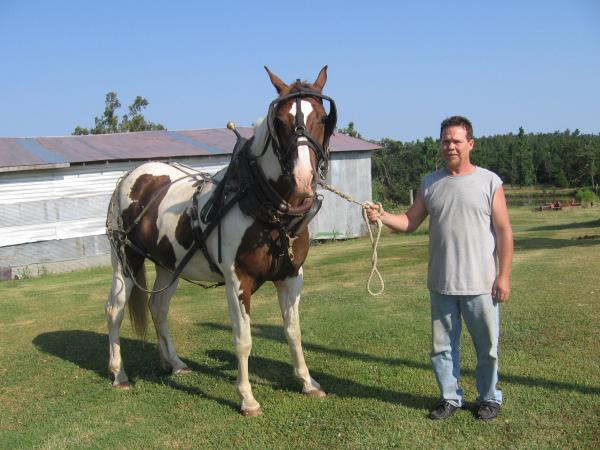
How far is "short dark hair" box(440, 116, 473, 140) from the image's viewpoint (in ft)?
12.1

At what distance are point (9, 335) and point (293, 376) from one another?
4627 millimetres

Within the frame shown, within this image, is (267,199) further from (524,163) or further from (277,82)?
(524,163)

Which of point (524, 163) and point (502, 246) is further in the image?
point (524, 163)

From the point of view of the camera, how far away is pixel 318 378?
4969 mm

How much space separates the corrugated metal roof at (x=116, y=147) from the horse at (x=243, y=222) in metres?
10.9

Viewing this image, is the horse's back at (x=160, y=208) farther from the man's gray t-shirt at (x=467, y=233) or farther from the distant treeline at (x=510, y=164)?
the distant treeline at (x=510, y=164)

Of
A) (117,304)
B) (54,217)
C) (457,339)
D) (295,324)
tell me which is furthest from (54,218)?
(457,339)

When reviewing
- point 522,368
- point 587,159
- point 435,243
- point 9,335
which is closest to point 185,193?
point 435,243

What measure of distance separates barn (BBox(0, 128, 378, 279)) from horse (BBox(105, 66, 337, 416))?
1074cm

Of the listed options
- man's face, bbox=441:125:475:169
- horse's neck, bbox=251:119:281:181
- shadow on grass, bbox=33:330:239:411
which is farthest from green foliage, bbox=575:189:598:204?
horse's neck, bbox=251:119:281:181

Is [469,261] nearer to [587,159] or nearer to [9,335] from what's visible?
[9,335]

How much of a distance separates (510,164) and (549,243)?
2032 inches

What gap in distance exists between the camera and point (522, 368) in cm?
476

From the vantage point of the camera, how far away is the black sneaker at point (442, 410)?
3.86 m
